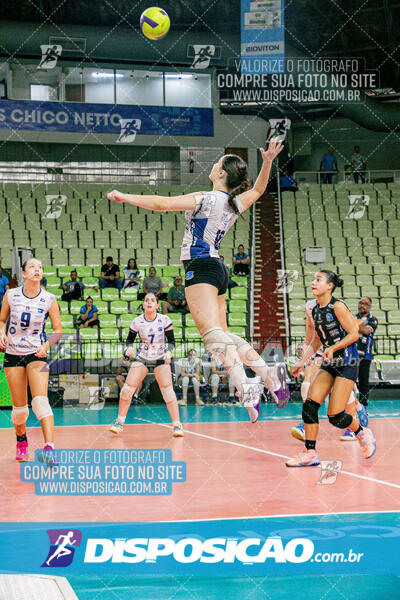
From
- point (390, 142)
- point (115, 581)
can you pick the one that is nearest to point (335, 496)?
point (115, 581)

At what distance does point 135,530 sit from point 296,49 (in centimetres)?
2052

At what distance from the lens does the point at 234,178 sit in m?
4.91

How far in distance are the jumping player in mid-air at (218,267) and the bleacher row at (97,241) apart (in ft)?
37.3

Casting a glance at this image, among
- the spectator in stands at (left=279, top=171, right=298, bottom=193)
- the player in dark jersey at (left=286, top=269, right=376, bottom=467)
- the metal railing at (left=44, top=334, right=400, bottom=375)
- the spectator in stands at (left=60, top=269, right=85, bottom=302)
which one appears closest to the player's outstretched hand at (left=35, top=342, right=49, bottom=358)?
the player in dark jersey at (left=286, top=269, right=376, bottom=467)

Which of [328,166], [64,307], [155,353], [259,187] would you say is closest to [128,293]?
[64,307]

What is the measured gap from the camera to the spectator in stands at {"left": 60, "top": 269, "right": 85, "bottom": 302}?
1667cm

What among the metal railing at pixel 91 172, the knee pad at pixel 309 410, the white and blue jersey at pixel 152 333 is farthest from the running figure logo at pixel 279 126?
the knee pad at pixel 309 410

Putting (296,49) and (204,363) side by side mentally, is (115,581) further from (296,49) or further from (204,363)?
(296,49)

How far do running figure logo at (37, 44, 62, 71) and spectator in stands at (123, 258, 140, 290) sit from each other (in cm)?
830

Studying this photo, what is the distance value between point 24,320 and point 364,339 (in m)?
6.11

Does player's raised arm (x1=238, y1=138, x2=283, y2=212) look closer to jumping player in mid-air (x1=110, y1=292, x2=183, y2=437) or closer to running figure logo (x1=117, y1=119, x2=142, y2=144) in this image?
jumping player in mid-air (x1=110, y1=292, x2=183, y2=437)

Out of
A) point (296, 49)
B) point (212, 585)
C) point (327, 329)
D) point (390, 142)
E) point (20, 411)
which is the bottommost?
point (212, 585)

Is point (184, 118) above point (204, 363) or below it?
above

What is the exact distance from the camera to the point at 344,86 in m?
22.7
